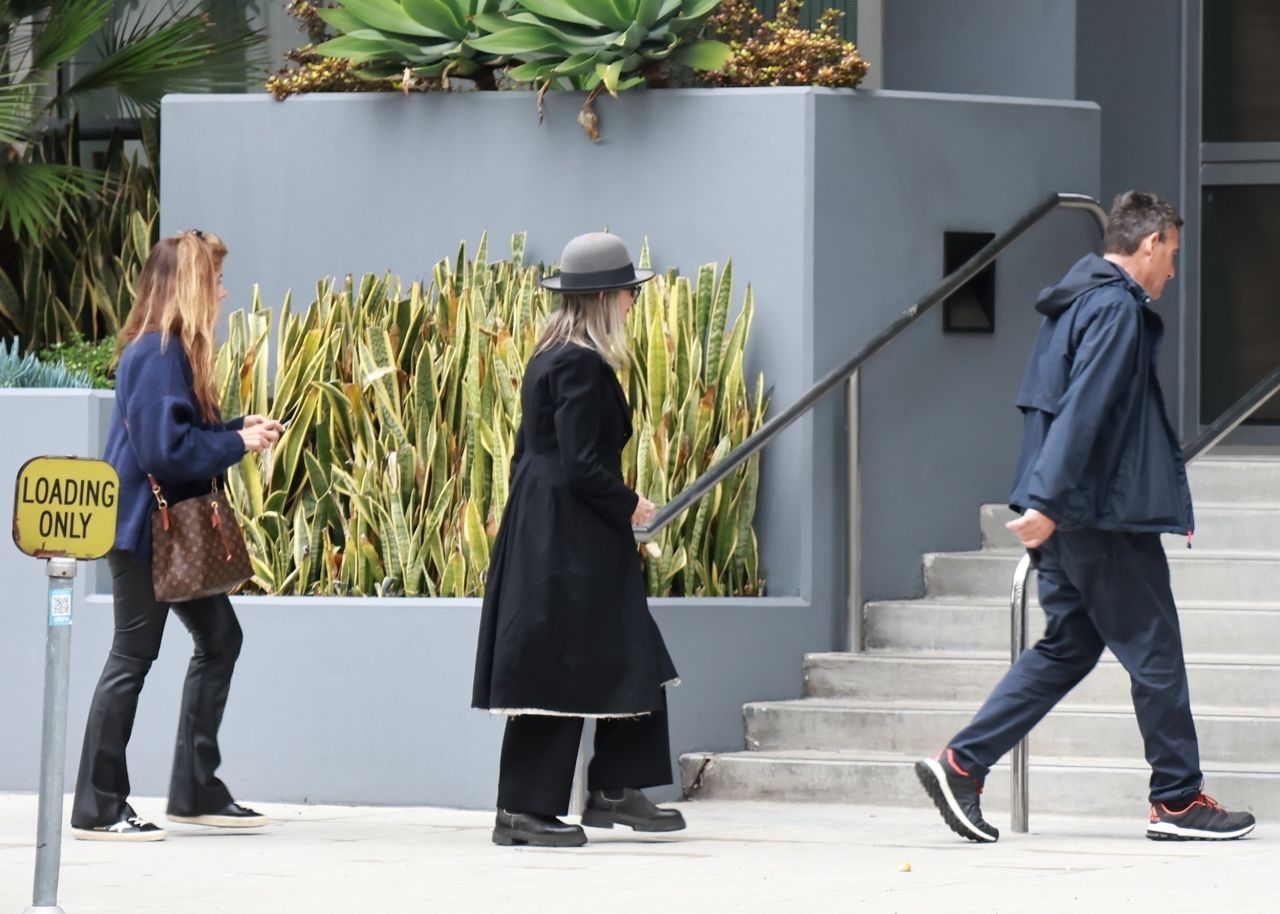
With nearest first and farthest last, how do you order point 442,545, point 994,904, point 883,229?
point 994,904, point 442,545, point 883,229

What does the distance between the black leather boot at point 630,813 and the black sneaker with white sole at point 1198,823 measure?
1.41 meters

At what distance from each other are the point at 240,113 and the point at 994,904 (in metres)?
5.37

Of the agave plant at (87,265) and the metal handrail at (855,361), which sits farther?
the agave plant at (87,265)

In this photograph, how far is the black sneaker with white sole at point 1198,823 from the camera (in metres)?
7.31

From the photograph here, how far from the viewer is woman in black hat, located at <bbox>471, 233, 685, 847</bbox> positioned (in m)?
7.25

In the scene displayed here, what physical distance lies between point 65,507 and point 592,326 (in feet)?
7.11

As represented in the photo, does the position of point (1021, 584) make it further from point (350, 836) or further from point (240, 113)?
point (240, 113)

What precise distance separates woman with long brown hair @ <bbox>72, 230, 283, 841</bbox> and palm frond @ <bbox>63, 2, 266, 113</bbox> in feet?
14.0

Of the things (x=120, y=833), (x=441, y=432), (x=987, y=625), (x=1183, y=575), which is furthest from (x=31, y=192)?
(x=1183, y=575)

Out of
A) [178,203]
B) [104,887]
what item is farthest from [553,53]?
[104,887]

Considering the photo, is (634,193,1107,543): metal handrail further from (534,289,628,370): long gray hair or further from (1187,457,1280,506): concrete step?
(1187,457,1280,506): concrete step

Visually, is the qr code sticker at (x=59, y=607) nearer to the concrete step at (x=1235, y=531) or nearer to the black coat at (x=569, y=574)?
the black coat at (x=569, y=574)

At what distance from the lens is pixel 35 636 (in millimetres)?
9242

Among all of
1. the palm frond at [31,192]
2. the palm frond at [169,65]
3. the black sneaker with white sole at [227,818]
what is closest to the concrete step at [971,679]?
the black sneaker with white sole at [227,818]
